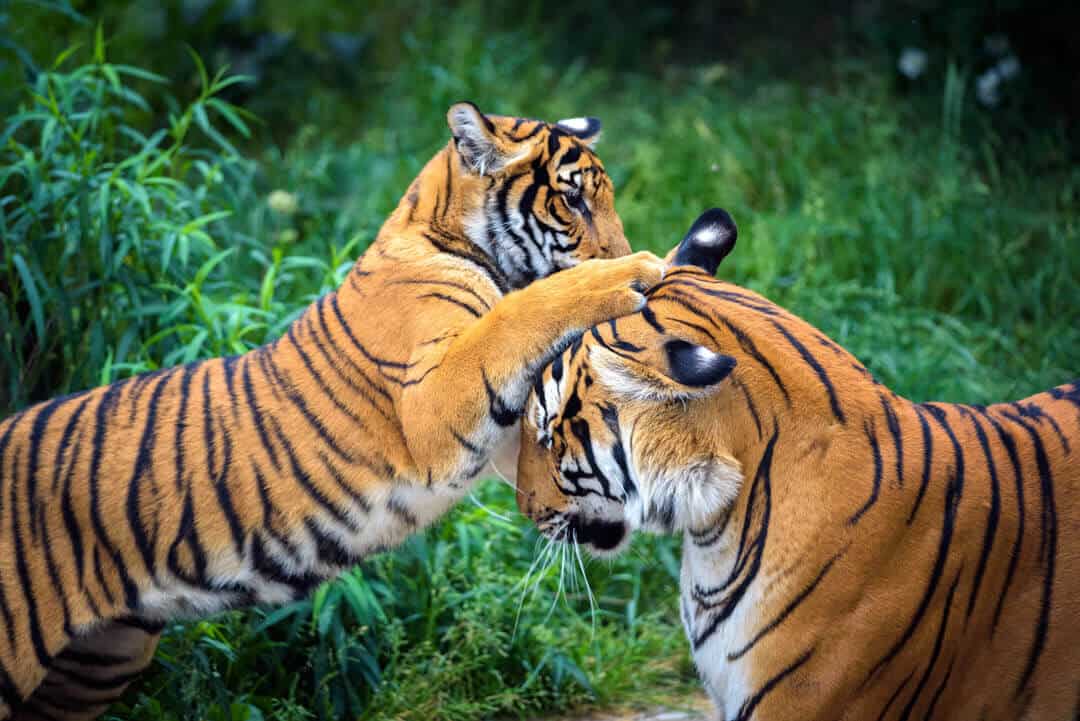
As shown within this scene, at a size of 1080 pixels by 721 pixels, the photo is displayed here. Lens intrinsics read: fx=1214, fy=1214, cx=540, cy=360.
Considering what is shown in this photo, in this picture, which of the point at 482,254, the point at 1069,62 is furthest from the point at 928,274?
the point at 482,254

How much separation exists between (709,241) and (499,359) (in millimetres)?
545

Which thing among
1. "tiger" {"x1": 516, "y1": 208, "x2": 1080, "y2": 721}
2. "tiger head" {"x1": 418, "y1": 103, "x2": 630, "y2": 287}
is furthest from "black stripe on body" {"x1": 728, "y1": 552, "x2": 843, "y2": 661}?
"tiger head" {"x1": 418, "y1": 103, "x2": 630, "y2": 287}

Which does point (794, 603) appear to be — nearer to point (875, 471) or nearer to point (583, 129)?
point (875, 471)

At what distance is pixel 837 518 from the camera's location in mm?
2230

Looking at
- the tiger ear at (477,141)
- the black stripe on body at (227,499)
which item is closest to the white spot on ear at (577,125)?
the tiger ear at (477,141)

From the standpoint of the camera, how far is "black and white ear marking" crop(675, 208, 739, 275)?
8.78 feet

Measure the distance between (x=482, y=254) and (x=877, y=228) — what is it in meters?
2.89

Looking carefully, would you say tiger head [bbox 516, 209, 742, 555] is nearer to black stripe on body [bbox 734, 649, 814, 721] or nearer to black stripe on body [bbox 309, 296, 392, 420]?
black stripe on body [bbox 734, 649, 814, 721]

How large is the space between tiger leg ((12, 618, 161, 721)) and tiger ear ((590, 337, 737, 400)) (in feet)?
4.84

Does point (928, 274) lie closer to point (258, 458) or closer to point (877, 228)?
point (877, 228)

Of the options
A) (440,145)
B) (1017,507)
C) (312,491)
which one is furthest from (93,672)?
(440,145)

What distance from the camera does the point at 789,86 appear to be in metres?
7.25

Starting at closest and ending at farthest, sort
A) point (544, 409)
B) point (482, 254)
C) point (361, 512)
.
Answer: point (544, 409)
point (361, 512)
point (482, 254)

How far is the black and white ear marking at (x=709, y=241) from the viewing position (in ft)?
8.78
